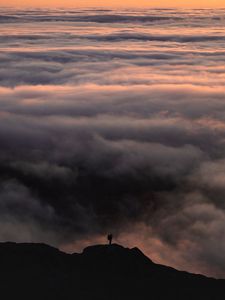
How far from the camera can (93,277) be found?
76.1 metres

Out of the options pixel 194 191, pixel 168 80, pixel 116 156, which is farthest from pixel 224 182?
pixel 168 80

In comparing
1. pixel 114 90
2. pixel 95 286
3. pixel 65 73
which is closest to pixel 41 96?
pixel 114 90

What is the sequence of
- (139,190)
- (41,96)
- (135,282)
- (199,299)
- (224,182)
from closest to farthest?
1. (199,299)
2. (135,282)
3. (224,182)
4. (139,190)
5. (41,96)

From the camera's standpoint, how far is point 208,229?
88.6 meters

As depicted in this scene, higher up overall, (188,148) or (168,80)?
(168,80)

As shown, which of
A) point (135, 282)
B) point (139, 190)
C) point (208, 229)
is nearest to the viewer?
point (135, 282)

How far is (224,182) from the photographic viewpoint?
10219 centimetres

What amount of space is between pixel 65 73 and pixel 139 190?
89092mm

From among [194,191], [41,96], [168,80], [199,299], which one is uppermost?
[168,80]

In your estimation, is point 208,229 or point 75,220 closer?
point 208,229

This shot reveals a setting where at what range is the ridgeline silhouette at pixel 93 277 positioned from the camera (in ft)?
216

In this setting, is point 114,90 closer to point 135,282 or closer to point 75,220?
point 75,220

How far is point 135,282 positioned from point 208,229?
1878cm

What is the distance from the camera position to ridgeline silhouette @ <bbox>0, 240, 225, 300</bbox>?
65.9 metres
